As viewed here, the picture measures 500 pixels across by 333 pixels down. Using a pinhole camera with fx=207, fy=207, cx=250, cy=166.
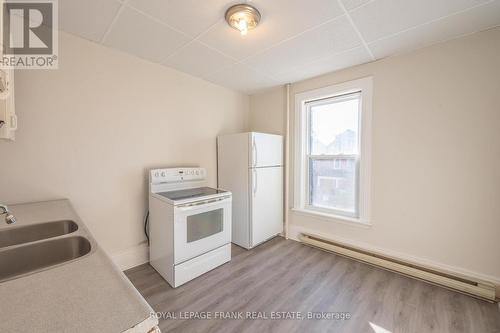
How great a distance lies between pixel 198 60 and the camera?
240cm

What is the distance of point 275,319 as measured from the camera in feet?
5.39

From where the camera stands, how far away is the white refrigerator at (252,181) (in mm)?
2783

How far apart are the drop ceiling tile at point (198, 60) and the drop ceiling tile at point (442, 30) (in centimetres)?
160

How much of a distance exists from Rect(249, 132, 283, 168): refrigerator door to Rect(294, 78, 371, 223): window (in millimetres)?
273

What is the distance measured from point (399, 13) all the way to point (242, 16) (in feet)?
4.01

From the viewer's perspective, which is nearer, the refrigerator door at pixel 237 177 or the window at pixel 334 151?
the window at pixel 334 151

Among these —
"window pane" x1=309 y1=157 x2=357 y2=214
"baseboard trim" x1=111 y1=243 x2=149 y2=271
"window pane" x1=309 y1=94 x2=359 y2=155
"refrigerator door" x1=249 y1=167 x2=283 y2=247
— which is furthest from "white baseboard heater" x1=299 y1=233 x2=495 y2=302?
"baseboard trim" x1=111 y1=243 x2=149 y2=271

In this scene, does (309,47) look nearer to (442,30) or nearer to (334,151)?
(442,30)

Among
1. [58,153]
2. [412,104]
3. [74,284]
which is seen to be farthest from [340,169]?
[58,153]

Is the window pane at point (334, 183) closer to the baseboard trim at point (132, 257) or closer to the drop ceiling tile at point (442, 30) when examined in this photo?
the drop ceiling tile at point (442, 30)

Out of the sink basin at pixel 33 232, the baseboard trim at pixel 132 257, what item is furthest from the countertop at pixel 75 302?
the baseboard trim at pixel 132 257

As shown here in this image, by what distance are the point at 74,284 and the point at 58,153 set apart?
1.71m

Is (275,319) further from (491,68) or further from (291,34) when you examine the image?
(491,68)

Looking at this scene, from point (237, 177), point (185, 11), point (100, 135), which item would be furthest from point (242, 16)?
point (237, 177)
